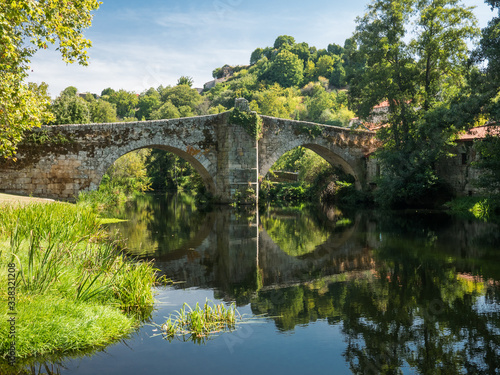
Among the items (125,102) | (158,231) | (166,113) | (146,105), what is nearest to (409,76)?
(158,231)

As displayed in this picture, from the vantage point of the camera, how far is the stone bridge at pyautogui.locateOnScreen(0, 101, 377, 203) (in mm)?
16266

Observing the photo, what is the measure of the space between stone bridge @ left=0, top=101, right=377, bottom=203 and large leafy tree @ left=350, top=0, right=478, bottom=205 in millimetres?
3590

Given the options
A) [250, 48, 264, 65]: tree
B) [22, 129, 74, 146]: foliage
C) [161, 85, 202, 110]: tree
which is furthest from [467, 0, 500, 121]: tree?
[250, 48, 264, 65]: tree

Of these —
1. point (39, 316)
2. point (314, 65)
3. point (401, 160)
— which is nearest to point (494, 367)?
point (39, 316)

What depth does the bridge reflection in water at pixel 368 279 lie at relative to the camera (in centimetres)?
415

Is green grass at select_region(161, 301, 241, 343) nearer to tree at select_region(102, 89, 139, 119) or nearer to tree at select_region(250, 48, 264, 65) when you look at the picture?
tree at select_region(102, 89, 139, 119)

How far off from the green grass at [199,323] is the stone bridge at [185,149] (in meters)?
13.2

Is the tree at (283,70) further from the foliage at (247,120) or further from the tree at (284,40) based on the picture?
the foliage at (247,120)

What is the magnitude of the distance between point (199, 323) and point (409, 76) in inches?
697

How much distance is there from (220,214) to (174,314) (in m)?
11.4

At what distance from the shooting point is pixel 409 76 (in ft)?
63.6

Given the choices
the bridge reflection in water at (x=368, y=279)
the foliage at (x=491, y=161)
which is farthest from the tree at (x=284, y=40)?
the bridge reflection in water at (x=368, y=279)

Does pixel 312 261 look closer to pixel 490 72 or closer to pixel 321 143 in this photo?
pixel 490 72

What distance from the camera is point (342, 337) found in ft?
14.6
